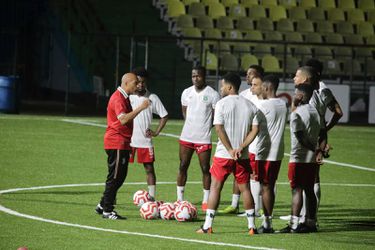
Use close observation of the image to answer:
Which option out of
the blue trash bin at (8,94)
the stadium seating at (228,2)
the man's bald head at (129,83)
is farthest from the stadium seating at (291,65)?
the man's bald head at (129,83)

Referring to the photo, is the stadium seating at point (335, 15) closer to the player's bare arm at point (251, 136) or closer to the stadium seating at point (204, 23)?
the stadium seating at point (204, 23)

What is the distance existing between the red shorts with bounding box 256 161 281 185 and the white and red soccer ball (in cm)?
120

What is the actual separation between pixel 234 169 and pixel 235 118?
67 cm

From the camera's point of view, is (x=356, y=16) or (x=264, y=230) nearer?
(x=264, y=230)

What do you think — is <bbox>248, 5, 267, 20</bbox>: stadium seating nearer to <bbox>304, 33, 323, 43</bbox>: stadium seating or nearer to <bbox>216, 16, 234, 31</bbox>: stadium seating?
<bbox>216, 16, 234, 31</bbox>: stadium seating

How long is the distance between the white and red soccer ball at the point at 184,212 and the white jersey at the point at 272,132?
1.25 m

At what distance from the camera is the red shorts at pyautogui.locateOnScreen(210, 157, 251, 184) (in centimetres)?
1341

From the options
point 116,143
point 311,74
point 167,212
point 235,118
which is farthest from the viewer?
point 167,212

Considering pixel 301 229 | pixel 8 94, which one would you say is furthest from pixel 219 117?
pixel 8 94

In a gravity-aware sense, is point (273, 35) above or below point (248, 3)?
below

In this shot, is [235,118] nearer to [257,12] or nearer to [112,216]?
[112,216]

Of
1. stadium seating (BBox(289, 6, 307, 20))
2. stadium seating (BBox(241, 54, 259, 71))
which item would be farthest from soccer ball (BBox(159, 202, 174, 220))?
stadium seating (BBox(289, 6, 307, 20))

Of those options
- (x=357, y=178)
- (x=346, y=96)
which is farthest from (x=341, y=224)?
(x=346, y=96)

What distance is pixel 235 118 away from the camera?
43.8 feet
